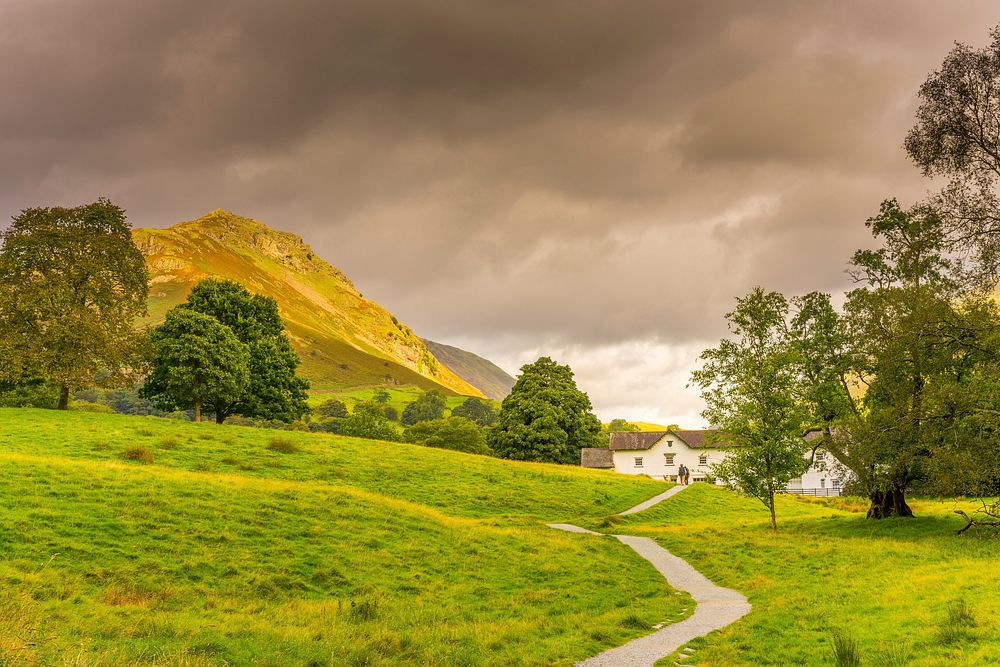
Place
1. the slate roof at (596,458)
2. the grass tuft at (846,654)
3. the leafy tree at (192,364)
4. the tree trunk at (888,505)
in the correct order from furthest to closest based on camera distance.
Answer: the slate roof at (596,458)
the leafy tree at (192,364)
the tree trunk at (888,505)
the grass tuft at (846,654)

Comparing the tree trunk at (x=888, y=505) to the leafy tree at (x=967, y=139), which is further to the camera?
the tree trunk at (x=888, y=505)

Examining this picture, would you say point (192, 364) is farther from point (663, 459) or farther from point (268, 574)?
point (663, 459)

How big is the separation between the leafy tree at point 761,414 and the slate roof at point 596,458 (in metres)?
58.7

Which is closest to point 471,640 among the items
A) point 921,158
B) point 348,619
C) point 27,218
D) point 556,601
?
point 348,619

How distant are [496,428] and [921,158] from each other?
2886 inches

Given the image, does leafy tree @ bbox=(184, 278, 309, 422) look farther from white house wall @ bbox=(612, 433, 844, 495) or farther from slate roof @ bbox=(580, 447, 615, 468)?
white house wall @ bbox=(612, 433, 844, 495)

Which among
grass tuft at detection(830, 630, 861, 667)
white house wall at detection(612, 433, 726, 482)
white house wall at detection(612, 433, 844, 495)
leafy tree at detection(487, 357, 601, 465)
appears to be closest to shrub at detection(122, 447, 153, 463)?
grass tuft at detection(830, 630, 861, 667)

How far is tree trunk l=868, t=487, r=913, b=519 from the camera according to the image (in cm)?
3750

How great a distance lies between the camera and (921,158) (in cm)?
2217

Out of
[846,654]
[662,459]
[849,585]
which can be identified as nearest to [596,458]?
[662,459]

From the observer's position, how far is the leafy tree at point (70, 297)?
47312 mm

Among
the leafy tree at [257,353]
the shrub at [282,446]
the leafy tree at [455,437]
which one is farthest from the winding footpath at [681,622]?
the leafy tree at [455,437]

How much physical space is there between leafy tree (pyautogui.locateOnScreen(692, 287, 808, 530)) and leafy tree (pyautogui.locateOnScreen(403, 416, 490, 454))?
73432 millimetres

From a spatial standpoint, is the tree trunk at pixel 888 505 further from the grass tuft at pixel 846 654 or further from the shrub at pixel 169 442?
the shrub at pixel 169 442
